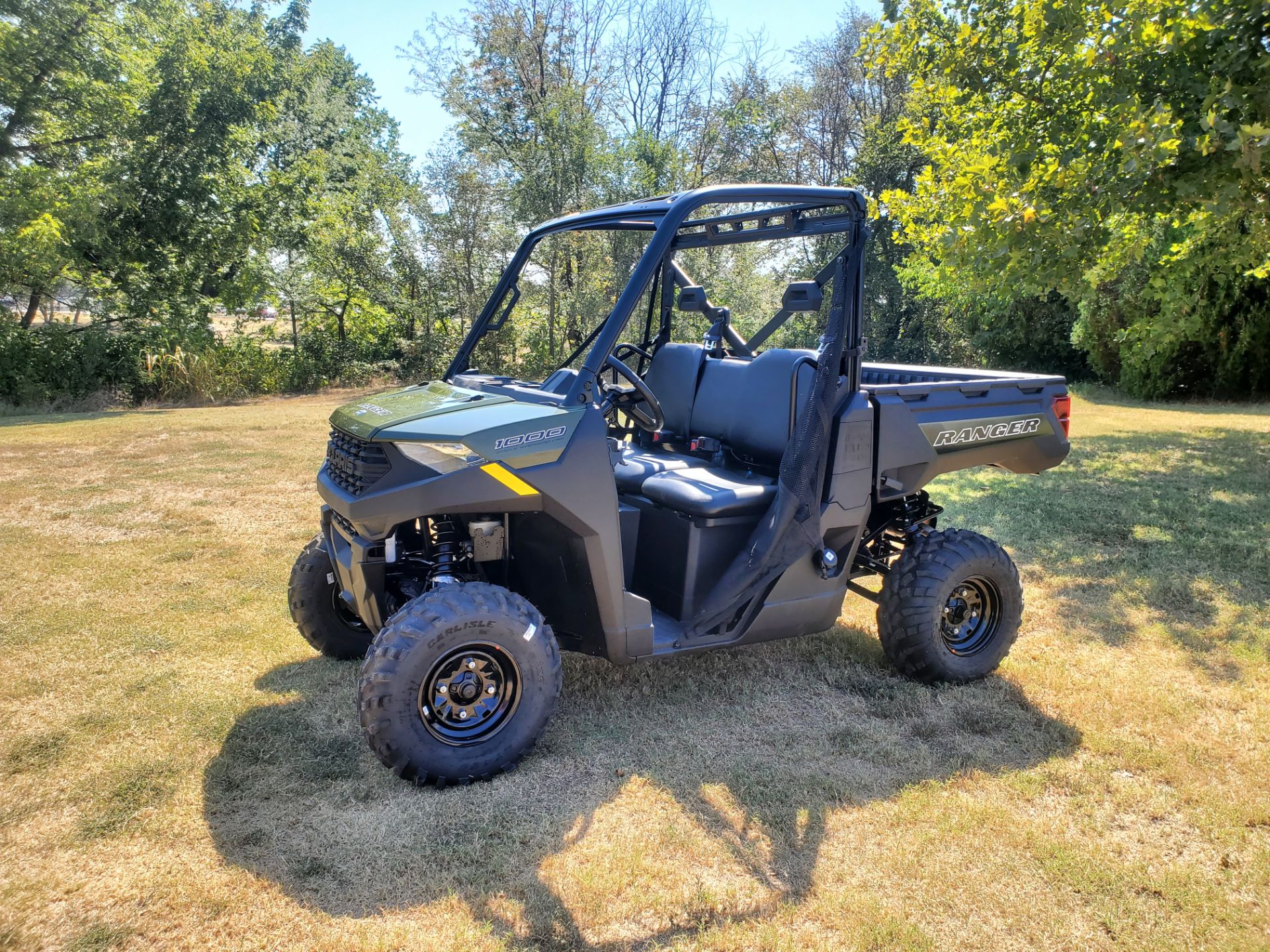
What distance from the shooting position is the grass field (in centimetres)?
252

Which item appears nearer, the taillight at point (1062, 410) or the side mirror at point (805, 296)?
the side mirror at point (805, 296)

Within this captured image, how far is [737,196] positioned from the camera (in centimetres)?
344

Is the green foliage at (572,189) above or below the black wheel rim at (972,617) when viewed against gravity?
above

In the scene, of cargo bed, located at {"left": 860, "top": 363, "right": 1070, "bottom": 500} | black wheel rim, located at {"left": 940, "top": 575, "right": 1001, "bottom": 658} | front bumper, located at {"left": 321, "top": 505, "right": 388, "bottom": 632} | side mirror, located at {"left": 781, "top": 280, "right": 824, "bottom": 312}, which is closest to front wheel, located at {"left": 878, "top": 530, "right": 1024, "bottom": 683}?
black wheel rim, located at {"left": 940, "top": 575, "right": 1001, "bottom": 658}

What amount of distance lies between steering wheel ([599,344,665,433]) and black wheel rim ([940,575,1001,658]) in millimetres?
1685

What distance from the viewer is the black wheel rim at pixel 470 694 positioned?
3.06 metres

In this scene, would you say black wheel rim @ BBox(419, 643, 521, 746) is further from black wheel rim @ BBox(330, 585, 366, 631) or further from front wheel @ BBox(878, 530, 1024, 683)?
front wheel @ BBox(878, 530, 1024, 683)

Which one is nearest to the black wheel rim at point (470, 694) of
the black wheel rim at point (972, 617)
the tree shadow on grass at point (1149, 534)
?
the black wheel rim at point (972, 617)

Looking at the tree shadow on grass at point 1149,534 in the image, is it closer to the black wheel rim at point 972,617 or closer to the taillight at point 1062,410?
→ the black wheel rim at point 972,617

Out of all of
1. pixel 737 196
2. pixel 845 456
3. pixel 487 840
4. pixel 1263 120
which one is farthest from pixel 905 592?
pixel 1263 120

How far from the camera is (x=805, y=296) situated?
3529 mm

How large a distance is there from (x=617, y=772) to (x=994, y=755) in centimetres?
149

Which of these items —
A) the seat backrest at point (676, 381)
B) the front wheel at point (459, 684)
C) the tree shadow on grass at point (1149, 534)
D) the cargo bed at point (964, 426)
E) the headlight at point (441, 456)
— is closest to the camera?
the front wheel at point (459, 684)

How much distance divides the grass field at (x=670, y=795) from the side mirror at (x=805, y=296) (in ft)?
5.70
